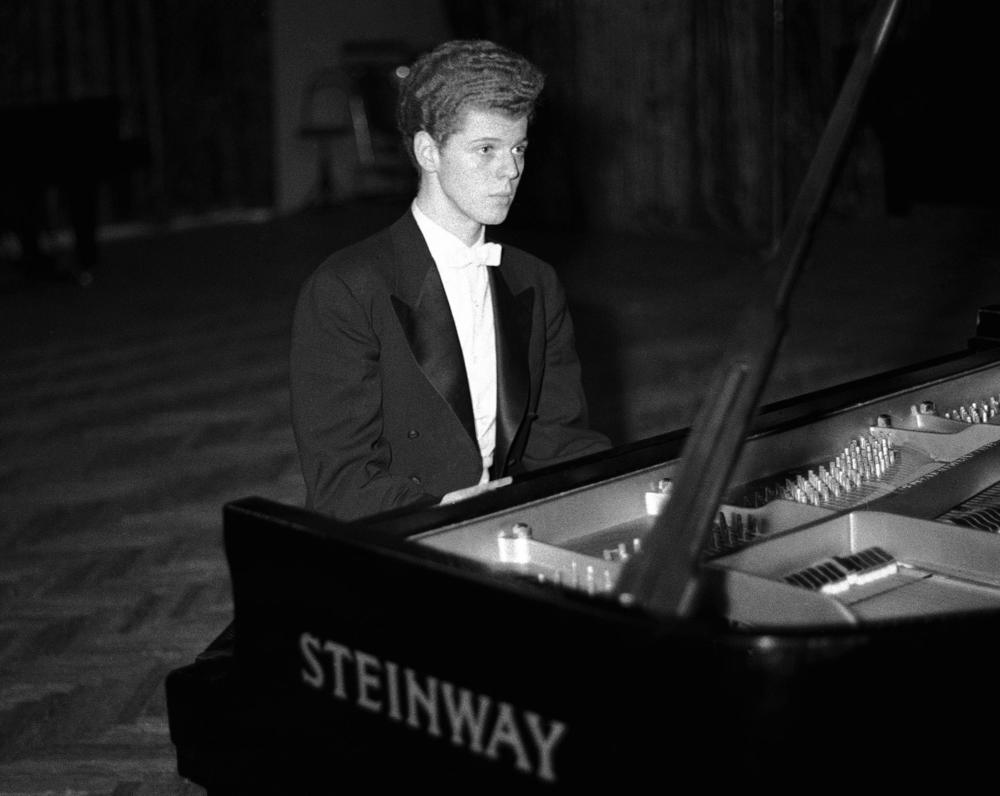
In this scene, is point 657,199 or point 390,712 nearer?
point 390,712

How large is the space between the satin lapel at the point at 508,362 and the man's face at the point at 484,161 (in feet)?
0.59

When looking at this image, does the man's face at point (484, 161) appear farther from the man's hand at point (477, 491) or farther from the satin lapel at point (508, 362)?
the man's hand at point (477, 491)

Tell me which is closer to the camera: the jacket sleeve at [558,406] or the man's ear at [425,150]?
the man's ear at [425,150]

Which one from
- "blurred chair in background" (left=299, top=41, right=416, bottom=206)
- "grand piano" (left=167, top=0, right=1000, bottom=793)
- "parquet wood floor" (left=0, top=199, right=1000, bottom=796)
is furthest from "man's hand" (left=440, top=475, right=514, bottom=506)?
"blurred chair in background" (left=299, top=41, right=416, bottom=206)

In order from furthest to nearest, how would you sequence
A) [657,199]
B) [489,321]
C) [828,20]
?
[657,199]
[828,20]
[489,321]

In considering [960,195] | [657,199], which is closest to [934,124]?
[960,195]

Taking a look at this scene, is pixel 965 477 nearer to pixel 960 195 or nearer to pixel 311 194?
pixel 960 195

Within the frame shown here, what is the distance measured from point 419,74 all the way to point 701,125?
21.3 ft

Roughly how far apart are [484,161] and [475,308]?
262 millimetres

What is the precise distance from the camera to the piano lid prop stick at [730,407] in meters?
1.27

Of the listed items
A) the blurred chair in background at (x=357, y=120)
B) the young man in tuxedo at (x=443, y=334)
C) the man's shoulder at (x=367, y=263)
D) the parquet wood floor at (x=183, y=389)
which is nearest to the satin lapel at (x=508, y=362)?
the young man in tuxedo at (x=443, y=334)

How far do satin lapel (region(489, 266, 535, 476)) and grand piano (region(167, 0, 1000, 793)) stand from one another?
0.42 meters

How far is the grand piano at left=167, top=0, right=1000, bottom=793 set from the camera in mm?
1154

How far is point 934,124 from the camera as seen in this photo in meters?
6.82
